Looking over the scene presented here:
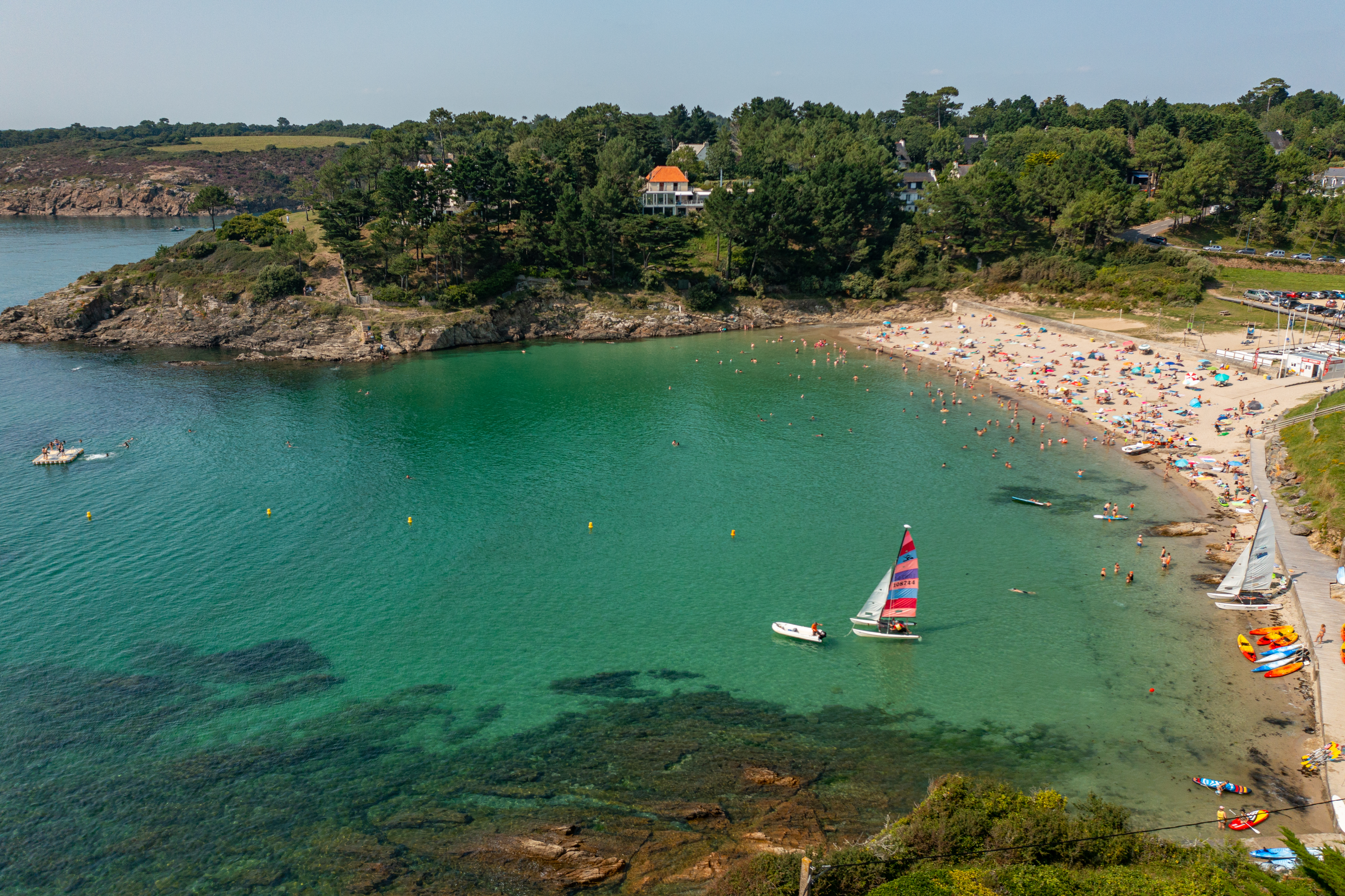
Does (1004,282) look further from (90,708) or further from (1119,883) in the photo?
(90,708)

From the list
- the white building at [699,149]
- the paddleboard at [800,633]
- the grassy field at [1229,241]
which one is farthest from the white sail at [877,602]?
the white building at [699,149]

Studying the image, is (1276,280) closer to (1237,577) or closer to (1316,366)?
(1316,366)

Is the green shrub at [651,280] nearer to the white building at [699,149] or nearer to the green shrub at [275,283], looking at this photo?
the white building at [699,149]

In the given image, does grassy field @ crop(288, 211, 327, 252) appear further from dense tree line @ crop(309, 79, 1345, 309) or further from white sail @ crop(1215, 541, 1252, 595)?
white sail @ crop(1215, 541, 1252, 595)

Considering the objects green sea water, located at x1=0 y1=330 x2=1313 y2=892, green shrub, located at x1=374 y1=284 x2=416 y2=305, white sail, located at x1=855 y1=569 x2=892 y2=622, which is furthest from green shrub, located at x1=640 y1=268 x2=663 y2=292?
white sail, located at x1=855 y1=569 x2=892 y2=622

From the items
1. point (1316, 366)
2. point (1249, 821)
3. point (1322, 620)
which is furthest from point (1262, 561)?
point (1316, 366)

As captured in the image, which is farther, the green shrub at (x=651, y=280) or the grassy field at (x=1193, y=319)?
the green shrub at (x=651, y=280)

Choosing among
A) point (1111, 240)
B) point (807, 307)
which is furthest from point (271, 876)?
point (1111, 240)

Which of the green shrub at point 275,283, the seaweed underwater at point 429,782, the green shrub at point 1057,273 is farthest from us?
the green shrub at point 1057,273
